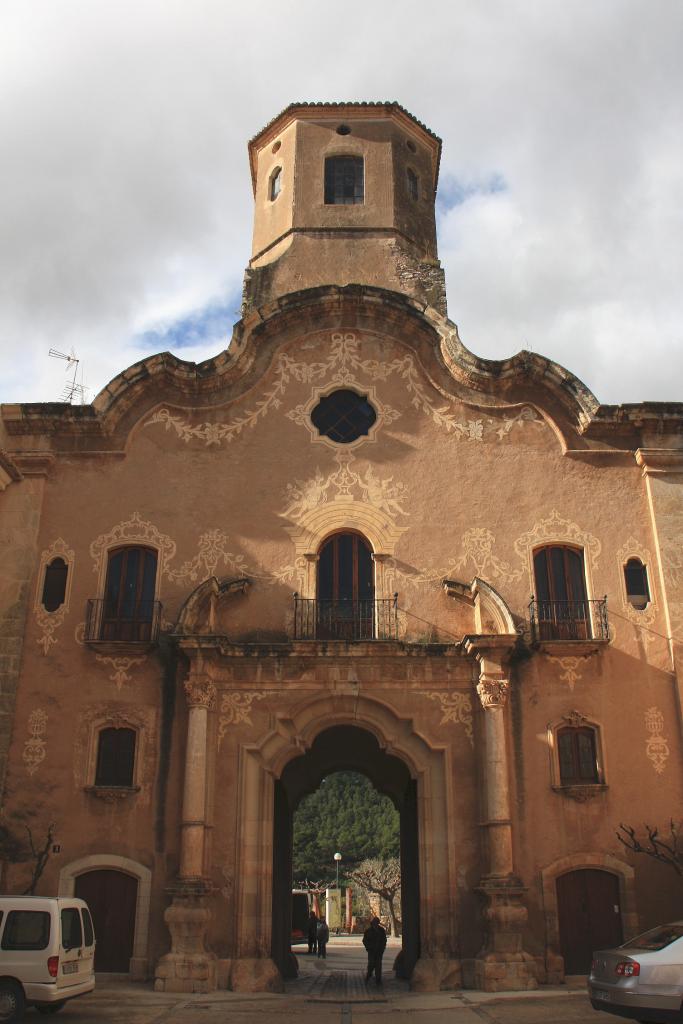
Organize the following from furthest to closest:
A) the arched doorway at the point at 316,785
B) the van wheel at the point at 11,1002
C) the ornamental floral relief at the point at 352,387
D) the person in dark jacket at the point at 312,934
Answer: the person in dark jacket at the point at 312,934 → the ornamental floral relief at the point at 352,387 → the arched doorway at the point at 316,785 → the van wheel at the point at 11,1002

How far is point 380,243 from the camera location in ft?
78.6

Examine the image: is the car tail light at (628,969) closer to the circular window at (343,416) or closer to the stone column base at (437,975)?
the stone column base at (437,975)

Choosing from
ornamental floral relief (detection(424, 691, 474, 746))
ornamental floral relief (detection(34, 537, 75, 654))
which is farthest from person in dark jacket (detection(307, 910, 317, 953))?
ornamental floral relief (detection(34, 537, 75, 654))

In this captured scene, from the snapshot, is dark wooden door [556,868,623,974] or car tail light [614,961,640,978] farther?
dark wooden door [556,868,623,974]

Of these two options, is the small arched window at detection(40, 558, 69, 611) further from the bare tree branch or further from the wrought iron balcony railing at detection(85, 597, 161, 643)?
the bare tree branch

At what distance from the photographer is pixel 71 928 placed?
13234 mm

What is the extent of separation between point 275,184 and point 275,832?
1688 centimetres

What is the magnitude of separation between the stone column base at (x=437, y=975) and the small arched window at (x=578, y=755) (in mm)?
3807

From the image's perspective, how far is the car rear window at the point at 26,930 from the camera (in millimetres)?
12539

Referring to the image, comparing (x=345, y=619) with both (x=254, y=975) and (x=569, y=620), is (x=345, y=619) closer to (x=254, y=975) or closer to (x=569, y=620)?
Result: (x=569, y=620)

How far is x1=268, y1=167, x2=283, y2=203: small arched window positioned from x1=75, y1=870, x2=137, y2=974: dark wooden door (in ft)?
57.4

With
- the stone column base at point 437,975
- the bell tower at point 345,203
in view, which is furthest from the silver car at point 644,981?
the bell tower at point 345,203

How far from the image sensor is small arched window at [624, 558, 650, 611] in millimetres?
18891

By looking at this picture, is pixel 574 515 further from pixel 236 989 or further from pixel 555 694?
pixel 236 989
